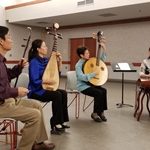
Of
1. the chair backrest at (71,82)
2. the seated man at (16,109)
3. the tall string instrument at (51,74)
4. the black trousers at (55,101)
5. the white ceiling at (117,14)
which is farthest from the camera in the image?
the white ceiling at (117,14)

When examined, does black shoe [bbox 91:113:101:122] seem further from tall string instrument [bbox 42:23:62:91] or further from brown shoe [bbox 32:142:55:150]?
brown shoe [bbox 32:142:55:150]

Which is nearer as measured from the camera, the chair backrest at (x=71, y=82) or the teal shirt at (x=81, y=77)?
the teal shirt at (x=81, y=77)

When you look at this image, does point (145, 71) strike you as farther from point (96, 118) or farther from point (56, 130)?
point (56, 130)

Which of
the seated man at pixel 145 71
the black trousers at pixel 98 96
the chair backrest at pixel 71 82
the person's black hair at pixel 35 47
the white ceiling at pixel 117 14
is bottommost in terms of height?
the black trousers at pixel 98 96

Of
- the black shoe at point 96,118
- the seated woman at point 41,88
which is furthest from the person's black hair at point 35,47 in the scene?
the black shoe at point 96,118

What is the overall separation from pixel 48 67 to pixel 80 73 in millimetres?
1063

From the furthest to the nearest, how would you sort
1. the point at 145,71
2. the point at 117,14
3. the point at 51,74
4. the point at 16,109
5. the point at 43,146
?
the point at 117,14 < the point at 145,71 < the point at 51,74 < the point at 43,146 < the point at 16,109

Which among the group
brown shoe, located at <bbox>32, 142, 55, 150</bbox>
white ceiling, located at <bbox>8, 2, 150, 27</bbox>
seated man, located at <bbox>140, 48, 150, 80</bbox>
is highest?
white ceiling, located at <bbox>8, 2, 150, 27</bbox>

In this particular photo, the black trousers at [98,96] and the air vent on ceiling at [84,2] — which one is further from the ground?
the air vent on ceiling at [84,2]

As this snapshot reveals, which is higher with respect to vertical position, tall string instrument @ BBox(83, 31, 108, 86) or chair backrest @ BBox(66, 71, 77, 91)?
tall string instrument @ BBox(83, 31, 108, 86)

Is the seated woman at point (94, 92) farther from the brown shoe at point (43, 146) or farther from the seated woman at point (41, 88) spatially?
the brown shoe at point (43, 146)

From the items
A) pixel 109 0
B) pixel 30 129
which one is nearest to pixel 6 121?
pixel 30 129

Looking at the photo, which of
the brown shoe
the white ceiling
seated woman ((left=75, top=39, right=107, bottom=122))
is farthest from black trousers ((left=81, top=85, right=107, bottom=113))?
the white ceiling

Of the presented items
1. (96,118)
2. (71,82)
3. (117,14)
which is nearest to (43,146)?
(96,118)
